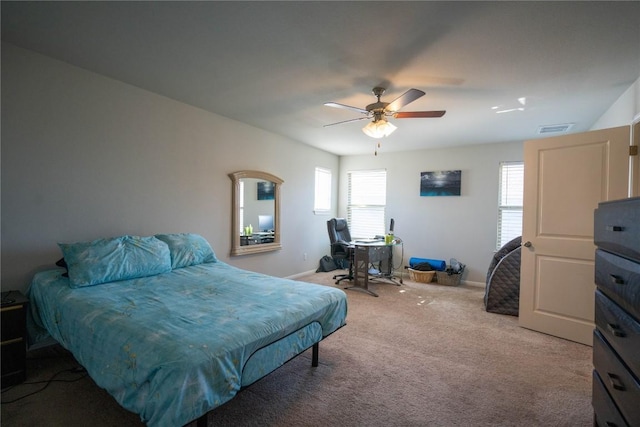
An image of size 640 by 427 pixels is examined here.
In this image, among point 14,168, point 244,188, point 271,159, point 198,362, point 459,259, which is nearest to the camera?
point 198,362

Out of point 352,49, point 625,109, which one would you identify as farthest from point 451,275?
point 352,49

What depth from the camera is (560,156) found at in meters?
3.00

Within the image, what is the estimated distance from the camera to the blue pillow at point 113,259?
2.29 meters

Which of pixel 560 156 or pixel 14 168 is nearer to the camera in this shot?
pixel 14 168

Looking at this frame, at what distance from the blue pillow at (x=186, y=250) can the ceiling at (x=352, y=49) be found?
5.22 feet

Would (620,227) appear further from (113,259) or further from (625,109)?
(113,259)

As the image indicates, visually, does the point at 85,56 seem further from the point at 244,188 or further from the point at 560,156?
the point at 560,156

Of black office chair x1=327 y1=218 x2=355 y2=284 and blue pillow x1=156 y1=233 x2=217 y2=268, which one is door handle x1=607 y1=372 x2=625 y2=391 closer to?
blue pillow x1=156 y1=233 x2=217 y2=268

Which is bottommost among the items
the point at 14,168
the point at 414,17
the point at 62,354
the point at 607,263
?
the point at 62,354

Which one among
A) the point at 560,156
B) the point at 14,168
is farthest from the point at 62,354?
the point at 560,156

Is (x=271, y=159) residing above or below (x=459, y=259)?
above

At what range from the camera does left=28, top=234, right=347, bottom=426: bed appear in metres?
1.30

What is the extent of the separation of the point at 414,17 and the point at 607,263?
1.74 metres

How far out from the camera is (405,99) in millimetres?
2648
